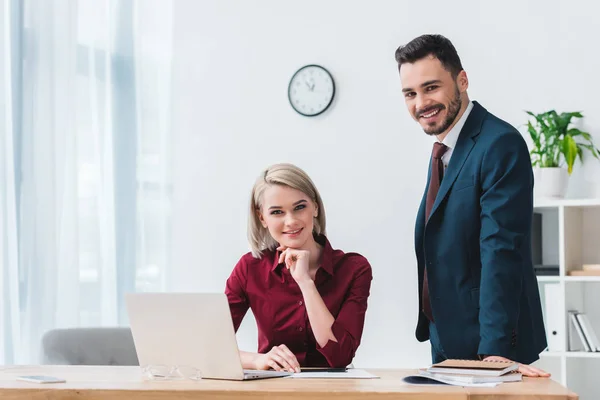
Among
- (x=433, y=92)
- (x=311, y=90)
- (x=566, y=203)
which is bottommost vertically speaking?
(x=566, y=203)

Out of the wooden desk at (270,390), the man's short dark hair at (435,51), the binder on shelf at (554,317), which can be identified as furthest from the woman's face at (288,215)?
the binder on shelf at (554,317)

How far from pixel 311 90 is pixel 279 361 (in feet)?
8.57

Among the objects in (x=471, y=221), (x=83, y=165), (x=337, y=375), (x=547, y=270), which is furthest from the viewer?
(x=83, y=165)

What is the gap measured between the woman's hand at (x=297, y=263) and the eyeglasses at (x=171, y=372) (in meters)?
0.50

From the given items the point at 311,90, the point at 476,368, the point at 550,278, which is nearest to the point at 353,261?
the point at 476,368

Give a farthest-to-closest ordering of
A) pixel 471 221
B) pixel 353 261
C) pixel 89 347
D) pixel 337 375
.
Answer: pixel 89 347 → pixel 353 261 → pixel 471 221 → pixel 337 375

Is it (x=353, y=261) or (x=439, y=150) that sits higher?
(x=439, y=150)

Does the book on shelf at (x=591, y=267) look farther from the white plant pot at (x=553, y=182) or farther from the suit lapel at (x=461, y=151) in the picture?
the suit lapel at (x=461, y=151)

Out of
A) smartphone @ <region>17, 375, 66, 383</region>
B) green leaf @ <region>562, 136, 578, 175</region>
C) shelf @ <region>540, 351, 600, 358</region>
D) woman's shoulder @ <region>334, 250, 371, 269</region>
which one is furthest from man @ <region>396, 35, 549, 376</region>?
green leaf @ <region>562, 136, 578, 175</region>

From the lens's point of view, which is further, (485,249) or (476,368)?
(485,249)

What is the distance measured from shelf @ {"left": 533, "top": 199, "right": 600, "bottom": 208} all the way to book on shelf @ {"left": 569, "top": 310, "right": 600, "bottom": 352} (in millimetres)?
487

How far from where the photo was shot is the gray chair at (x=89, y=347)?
3111 millimetres

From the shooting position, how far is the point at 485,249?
7.08ft

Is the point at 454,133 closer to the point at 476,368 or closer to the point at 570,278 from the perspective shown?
the point at 476,368
